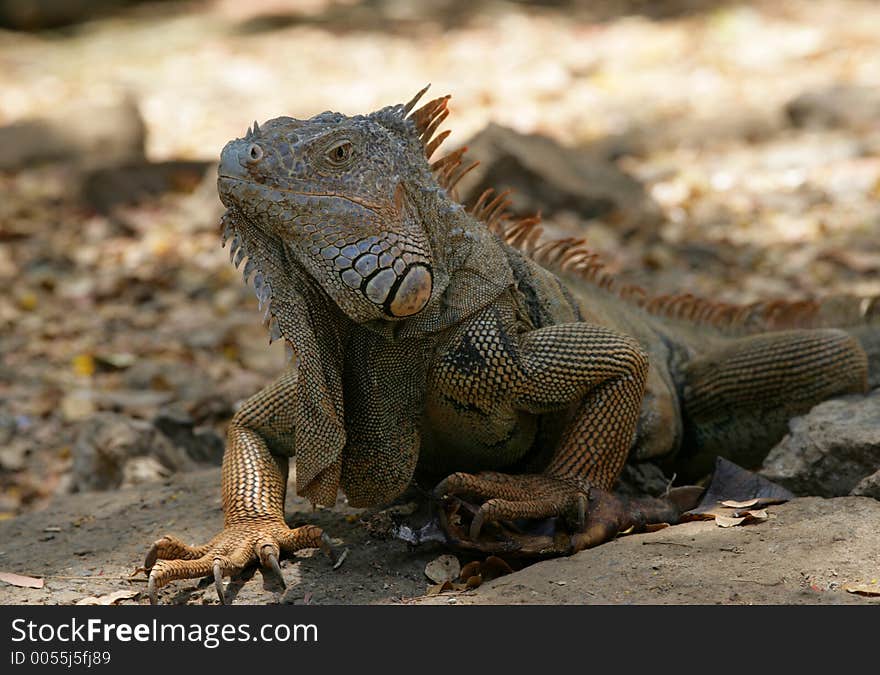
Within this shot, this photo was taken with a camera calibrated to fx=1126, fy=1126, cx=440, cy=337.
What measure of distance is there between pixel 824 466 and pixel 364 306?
6.54 feet

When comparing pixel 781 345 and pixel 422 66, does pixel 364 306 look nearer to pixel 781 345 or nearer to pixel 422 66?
pixel 781 345

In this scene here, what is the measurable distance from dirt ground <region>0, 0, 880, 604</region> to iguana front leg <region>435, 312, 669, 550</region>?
0.71 ft

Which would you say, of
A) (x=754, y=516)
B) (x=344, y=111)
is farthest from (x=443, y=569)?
(x=344, y=111)

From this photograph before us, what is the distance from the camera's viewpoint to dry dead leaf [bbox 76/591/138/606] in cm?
367

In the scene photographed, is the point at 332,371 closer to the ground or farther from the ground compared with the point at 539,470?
farther from the ground

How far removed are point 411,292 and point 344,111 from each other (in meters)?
8.77

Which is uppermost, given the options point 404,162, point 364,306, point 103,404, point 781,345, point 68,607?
point 404,162

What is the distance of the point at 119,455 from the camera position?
5672 millimetres

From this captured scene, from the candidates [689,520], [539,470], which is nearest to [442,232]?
[539,470]

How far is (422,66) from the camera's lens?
47.5 ft

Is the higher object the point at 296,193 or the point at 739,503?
the point at 296,193

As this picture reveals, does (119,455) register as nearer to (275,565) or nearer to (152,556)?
(152,556)

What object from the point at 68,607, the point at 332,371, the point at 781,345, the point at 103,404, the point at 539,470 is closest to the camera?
the point at 68,607

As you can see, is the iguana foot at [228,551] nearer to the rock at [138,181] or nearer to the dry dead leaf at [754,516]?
the dry dead leaf at [754,516]
